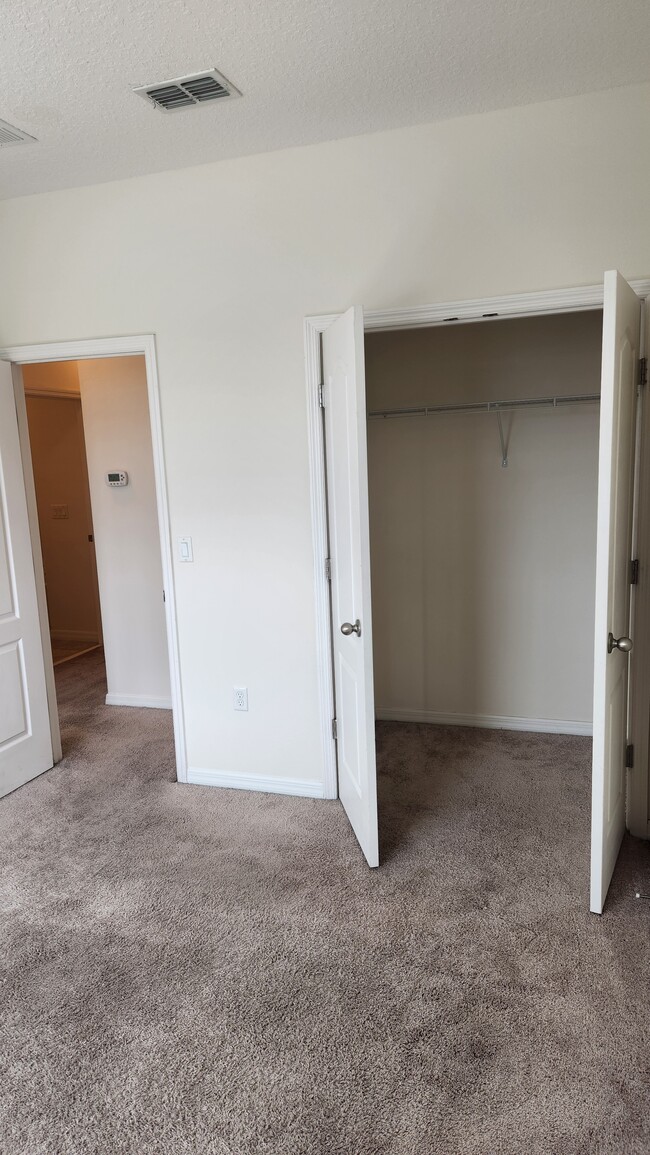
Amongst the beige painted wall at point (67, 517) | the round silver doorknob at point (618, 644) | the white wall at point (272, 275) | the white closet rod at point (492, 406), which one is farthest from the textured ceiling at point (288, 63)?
the beige painted wall at point (67, 517)

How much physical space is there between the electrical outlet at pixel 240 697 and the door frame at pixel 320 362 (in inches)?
15.6

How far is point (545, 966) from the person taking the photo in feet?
6.97

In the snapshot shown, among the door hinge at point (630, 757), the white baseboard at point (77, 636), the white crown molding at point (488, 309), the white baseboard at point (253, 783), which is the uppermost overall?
the white crown molding at point (488, 309)

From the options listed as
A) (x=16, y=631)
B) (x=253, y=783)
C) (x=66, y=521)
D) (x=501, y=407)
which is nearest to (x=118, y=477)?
(x=16, y=631)

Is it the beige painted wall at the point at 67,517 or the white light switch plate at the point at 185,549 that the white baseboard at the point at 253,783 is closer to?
the white light switch plate at the point at 185,549

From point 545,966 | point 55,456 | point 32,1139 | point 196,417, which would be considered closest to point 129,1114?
point 32,1139

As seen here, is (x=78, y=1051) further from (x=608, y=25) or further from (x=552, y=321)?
(x=552, y=321)

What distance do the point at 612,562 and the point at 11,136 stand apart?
8.96ft

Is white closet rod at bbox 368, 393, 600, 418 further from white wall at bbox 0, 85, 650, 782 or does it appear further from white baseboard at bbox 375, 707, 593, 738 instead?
white baseboard at bbox 375, 707, 593, 738

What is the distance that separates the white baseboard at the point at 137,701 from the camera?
4.68 metres

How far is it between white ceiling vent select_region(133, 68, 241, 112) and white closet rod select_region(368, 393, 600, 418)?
6.05 feet

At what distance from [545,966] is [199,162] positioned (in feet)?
11.1

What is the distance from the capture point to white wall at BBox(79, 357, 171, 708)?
173 inches

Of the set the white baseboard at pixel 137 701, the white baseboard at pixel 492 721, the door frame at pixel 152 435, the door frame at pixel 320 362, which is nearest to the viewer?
the door frame at pixel 320 362
